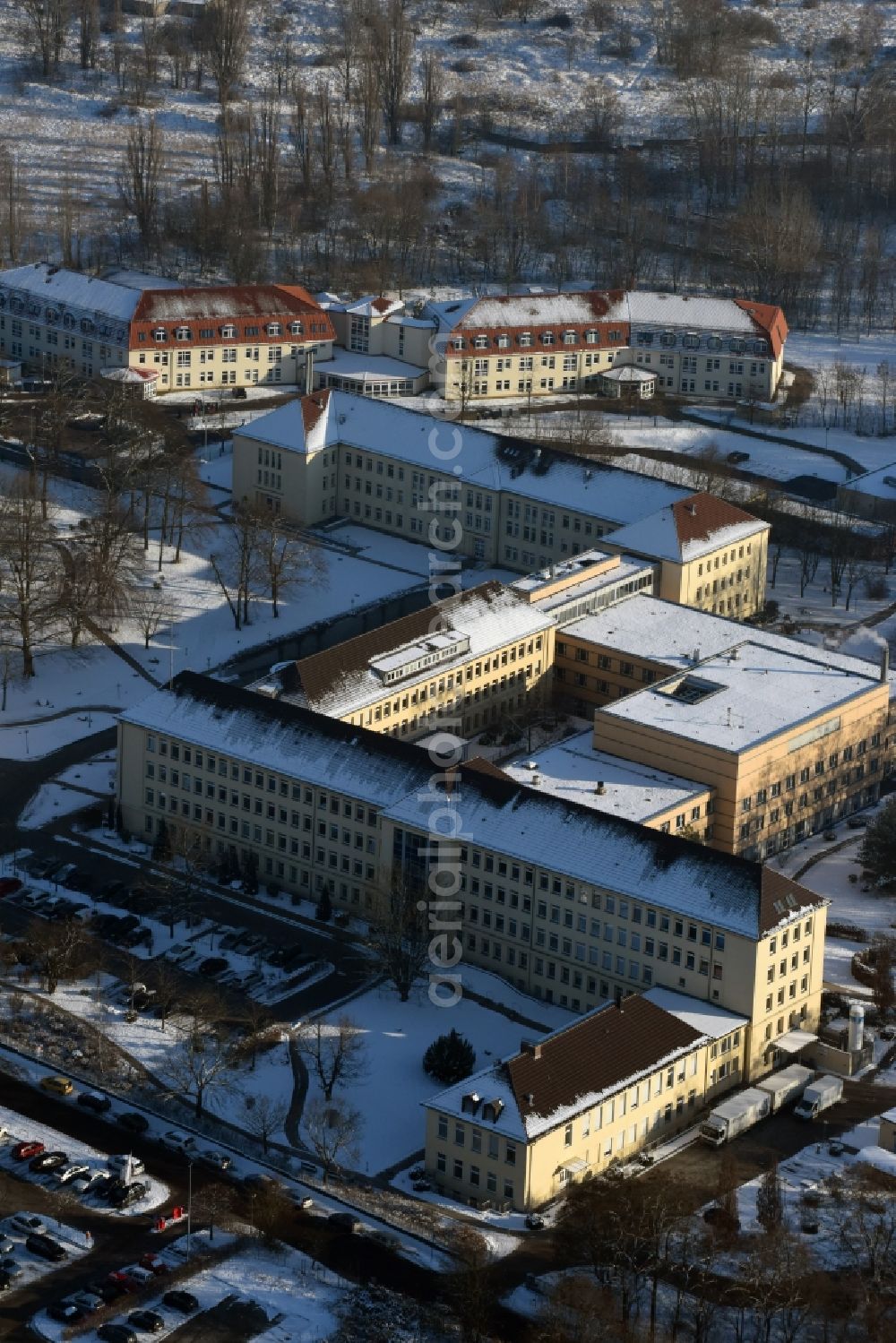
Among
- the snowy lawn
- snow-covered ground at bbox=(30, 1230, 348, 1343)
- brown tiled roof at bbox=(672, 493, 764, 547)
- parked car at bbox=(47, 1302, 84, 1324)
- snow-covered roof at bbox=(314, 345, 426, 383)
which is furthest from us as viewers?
snow-covered roof at bbox=(314, 345, 426, 383)

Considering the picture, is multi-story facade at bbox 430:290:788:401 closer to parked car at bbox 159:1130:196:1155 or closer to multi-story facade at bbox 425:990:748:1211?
multi-story facade at bbox 425:990:748:1211

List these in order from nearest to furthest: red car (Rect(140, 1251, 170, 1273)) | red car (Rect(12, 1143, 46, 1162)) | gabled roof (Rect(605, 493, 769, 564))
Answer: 1. red car (Rect(140, 1251, 170, 1273))
2. red car (Rect(12, 1143, 46, 1162))
3. gabled roof (Rect(605, 493, 769, 564))

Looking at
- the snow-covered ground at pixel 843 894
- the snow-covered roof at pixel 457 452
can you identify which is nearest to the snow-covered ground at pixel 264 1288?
the snow-covered ground at pixel 843 894

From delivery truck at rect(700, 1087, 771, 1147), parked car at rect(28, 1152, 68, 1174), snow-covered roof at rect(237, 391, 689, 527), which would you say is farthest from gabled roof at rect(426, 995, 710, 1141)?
snow-covered roof at rect(237, 391, 689, 527)

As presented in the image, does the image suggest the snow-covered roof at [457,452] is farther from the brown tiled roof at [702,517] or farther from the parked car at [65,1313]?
the parked car at [65,1313]

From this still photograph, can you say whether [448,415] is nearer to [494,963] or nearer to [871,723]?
[871,723]

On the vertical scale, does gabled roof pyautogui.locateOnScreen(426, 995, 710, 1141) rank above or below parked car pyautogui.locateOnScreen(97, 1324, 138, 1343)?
above

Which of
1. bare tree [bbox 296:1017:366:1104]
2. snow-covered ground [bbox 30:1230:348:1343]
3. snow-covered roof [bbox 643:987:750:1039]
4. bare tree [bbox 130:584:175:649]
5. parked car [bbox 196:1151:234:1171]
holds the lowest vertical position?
snow-covered ground [bbox 30:1230:348:1343]
